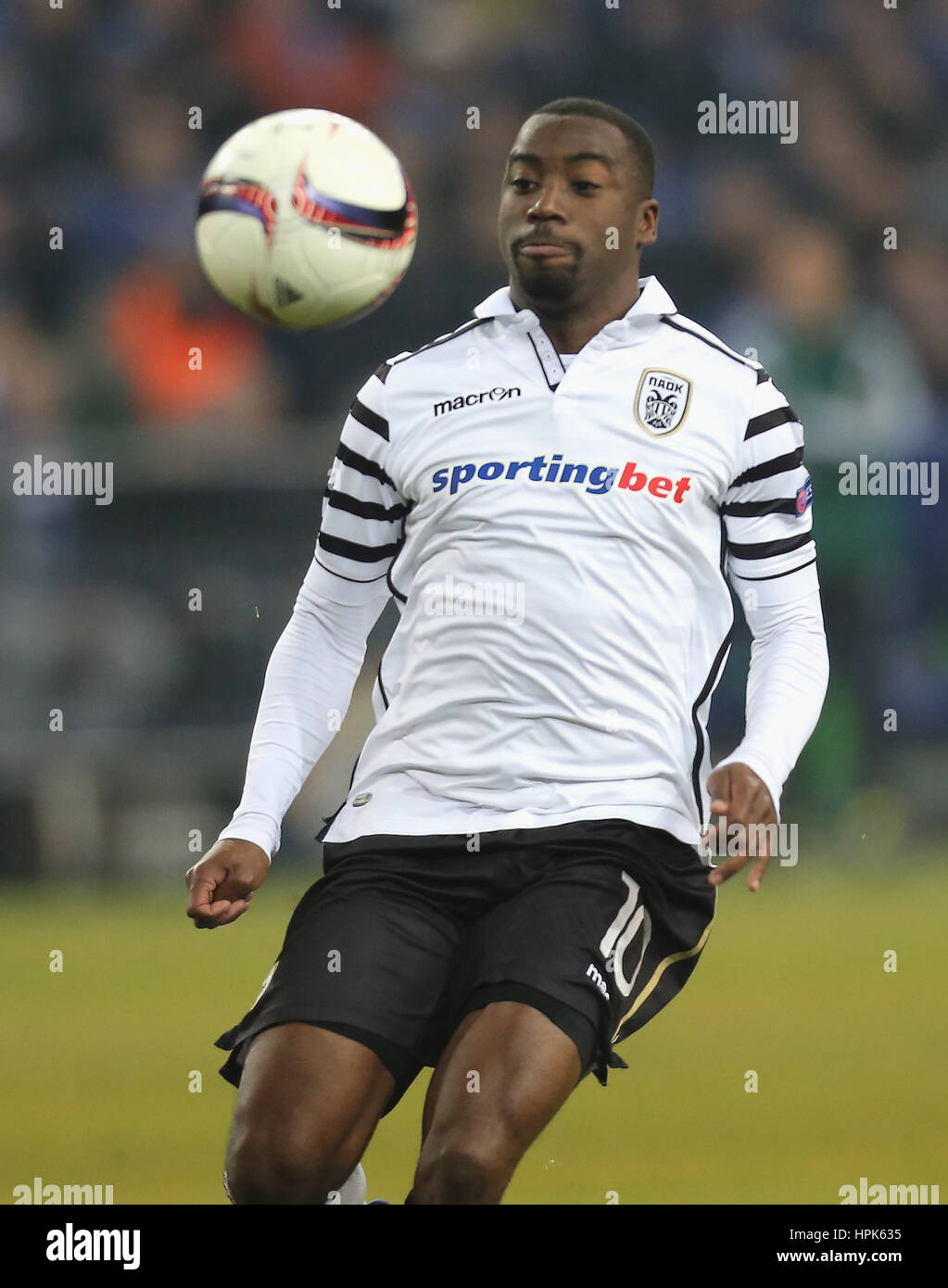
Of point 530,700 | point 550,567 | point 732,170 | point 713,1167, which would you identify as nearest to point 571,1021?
point 530,700

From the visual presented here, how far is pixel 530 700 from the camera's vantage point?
385cm

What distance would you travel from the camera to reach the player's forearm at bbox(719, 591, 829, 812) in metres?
3.82

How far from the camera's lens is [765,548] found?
4.08m

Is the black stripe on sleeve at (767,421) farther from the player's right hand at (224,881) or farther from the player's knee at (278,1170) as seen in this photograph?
the player's knee at (278,1170)

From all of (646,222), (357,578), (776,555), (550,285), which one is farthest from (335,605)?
(646,222)

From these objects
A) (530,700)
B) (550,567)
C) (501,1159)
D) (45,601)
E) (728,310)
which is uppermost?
(728,310)

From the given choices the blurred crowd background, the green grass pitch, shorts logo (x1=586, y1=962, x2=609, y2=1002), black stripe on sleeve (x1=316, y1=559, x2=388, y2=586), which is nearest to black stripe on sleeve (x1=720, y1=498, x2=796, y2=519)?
black stripe on sleeve (x1=316, y1=559, x2=388, y2=586)

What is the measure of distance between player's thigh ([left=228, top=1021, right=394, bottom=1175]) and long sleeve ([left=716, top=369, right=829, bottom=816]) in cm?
102

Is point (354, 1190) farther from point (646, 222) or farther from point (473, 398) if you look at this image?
point (646, 222)

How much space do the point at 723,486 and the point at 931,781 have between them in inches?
239

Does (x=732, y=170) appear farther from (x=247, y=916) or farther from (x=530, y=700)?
(x=530, y=700)

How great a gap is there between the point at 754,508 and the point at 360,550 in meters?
0.79

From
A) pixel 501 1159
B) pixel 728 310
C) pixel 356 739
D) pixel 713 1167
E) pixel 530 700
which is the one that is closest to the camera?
pixel 501 1159

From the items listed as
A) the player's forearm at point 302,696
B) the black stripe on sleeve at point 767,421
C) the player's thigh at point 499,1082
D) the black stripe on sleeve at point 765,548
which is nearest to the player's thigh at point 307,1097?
the player's thigh at point 499,1082
